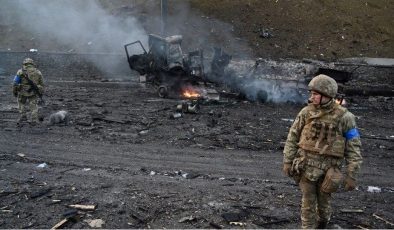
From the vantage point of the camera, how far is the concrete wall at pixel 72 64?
19797mm

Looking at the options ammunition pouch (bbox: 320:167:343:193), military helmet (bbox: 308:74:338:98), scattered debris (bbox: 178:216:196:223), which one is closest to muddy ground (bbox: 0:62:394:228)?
scattered debris (bbox: 178:216:196:223)

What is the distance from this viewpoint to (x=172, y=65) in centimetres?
1487

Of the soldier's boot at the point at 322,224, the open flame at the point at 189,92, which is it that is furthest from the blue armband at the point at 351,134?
the open flame at the point at 189,92

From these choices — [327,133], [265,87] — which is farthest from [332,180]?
[265,87]

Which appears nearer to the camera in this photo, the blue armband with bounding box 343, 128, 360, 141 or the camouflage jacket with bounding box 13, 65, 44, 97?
the blue armband with bounding box 343, 128, 360, 141

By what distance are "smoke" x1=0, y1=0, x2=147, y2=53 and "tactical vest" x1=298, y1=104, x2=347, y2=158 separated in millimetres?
18136

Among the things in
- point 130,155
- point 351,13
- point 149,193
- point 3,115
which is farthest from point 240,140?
point 351,13

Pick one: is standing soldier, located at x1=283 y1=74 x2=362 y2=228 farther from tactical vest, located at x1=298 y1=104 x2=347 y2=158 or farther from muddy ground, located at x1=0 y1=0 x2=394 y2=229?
muddy ground, located at x1=0 y1=0 x2=394 y2=229

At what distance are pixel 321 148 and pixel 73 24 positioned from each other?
2187cm

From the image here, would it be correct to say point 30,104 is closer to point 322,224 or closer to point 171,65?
point 171,65

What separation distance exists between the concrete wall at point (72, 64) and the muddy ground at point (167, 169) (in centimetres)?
594

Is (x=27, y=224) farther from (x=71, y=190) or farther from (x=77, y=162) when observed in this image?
(x=77, y=162)

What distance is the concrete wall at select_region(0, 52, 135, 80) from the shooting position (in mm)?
19797

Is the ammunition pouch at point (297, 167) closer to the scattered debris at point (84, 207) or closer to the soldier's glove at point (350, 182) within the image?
the soldier's glove at point (350, 182)
